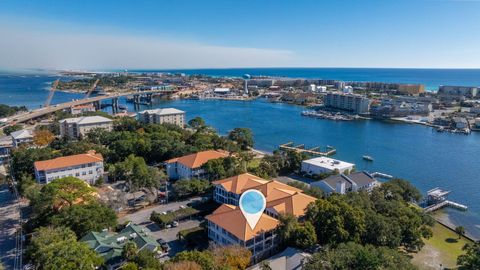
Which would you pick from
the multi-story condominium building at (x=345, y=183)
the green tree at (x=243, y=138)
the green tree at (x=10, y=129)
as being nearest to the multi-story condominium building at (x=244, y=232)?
the multi-story condominium building at (x=345, y=183)

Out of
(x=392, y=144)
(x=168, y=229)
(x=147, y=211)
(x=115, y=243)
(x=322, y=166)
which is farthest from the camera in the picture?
(x=392, y=144)

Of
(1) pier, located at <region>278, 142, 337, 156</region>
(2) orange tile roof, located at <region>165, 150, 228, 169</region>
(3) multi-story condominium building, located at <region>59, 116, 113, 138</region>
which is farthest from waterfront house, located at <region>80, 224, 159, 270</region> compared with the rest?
(3) multi-story condominium building, located at <region>59, 116, 113, 138</region>

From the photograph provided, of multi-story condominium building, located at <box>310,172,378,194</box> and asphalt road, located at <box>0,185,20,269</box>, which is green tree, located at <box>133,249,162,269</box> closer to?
asphalt road, located at <box>0,185,20,269</box>

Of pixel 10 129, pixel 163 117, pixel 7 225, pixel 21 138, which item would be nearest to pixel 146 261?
pixel 7 225

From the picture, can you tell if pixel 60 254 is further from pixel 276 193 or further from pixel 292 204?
pixel 276 193

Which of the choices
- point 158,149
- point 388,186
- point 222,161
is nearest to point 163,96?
point 158,149
